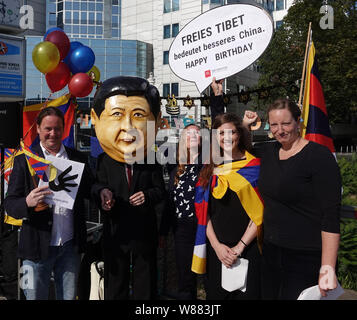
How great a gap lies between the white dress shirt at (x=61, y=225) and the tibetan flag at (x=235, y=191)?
3.15ft

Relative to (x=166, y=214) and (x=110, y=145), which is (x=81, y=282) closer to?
(x=166, y=214)

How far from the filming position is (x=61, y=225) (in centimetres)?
268

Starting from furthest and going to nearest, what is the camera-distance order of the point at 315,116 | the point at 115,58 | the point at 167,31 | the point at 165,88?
1. the point at 115,58
2. the point at 167,31
3. the point at 165,88
4. the point at 315,116

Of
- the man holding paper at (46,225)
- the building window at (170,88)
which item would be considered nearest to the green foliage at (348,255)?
the man holding paper at (46,225)

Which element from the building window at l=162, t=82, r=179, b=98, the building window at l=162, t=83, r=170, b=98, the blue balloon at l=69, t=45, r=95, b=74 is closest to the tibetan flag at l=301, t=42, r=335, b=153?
the blue balloon at l=69, t=45, r=95, b=74

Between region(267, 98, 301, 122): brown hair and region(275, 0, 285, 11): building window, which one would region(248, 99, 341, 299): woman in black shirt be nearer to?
region(267, 98, 301, 122): brown hair

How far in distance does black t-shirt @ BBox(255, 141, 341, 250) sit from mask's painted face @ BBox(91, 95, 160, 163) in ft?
3.80

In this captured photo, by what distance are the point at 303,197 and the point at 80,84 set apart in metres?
3.36

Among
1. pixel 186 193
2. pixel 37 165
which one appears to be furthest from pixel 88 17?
pixel 37 165

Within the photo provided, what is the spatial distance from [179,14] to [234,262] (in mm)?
30757

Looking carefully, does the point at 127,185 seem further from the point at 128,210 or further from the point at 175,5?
the point at 175,5

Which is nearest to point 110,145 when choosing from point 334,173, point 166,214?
point 166,214

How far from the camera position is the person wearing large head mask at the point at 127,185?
2.87 metres

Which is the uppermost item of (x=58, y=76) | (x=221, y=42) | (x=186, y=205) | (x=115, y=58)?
(x=115, y=58)
